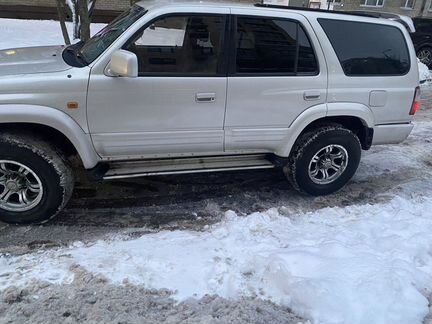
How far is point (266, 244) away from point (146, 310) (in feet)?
3.75

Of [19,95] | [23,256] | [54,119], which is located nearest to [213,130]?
[54,119]

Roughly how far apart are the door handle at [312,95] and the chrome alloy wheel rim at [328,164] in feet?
1.92

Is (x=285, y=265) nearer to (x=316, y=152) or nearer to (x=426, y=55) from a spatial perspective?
(x=316, y=152)

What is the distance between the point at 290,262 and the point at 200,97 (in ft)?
5.17

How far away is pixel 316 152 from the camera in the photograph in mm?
4027

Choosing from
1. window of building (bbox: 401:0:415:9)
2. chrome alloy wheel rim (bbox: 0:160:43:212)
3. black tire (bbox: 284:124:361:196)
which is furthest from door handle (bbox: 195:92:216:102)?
window of building (bbox: 401:0:415:9)

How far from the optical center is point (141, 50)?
10.9 feet

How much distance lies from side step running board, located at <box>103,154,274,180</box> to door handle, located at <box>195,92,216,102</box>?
25.9 inches

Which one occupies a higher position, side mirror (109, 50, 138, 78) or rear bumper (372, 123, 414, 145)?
side mirror (109, 50, 138, 78)

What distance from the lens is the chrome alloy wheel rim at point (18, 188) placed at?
3.29m

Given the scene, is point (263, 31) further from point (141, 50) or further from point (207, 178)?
point (207, 178)

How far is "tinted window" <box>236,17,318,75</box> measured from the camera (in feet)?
11.6

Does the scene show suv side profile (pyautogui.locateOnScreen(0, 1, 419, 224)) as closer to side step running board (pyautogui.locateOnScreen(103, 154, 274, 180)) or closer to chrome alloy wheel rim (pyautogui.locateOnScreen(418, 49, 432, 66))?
side step running board (pyautogui.locateOnScreen(103, 154, 274, 180))

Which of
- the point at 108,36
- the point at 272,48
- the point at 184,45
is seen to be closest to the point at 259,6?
the point at 272,48
